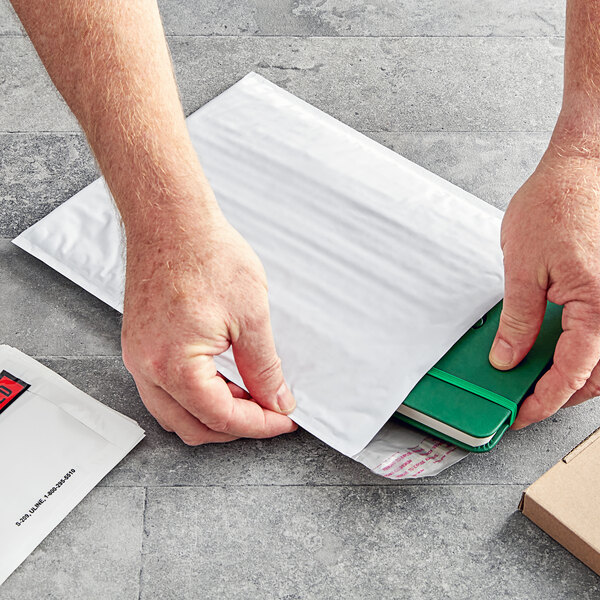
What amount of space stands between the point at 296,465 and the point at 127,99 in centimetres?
44

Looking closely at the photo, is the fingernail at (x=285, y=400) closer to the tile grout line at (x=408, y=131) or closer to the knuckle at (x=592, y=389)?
the knuckle at (x=592, y=389)

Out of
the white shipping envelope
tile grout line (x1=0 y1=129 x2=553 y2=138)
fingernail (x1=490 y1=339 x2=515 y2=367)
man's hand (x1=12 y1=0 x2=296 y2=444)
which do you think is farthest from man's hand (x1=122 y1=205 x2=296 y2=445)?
tile grout line (x1=0 y1=129 x2=553 y2=138)

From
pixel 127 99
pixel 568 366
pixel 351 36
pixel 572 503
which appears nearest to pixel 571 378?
pixel 568 366

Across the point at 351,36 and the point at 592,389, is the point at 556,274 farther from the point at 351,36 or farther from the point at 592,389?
the point at 351,36

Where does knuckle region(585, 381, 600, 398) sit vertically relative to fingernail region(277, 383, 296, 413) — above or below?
below

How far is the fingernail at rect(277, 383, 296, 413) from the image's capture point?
2.81 feet

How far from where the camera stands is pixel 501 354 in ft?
2.80

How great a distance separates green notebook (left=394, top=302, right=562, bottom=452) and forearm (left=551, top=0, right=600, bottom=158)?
20cm

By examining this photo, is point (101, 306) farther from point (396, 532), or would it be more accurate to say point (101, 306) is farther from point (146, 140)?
point (396, 532)

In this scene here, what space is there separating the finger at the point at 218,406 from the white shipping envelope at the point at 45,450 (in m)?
0.12

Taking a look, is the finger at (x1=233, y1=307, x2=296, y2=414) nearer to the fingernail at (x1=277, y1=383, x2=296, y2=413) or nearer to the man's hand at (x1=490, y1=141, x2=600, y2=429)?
the fingernail at (x1=277, y1=383, x2=296, y2=413)

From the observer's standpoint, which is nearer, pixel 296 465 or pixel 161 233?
pixel 161 233

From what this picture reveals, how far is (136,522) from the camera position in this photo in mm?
822

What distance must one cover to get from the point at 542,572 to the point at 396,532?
0.15 m
